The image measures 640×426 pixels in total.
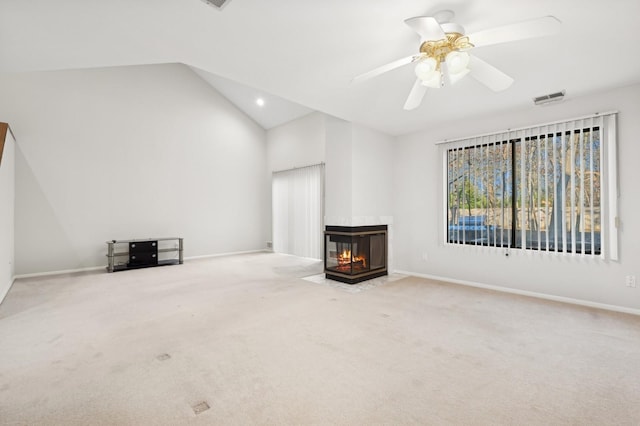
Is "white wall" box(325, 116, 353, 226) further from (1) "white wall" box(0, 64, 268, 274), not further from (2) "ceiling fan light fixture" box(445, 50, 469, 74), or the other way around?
(1) "white wall" box(0, 64, 268, 274)

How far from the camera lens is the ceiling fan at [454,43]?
183 cm

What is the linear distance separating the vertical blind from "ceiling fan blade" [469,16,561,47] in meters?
4.66

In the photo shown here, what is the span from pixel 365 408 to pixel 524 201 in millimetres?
3572

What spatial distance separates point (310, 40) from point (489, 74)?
1.48 m

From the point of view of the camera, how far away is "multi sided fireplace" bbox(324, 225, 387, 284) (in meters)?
4.47

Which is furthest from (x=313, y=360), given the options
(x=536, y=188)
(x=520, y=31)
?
(x=536, y=188)

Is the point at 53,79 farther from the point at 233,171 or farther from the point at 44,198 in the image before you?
the point at 233,171

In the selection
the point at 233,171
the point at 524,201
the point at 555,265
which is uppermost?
the point at 233,171

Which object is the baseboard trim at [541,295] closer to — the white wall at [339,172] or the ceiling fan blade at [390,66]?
the white wall at [339,172]

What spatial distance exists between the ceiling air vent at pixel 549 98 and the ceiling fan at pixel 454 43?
157 cm

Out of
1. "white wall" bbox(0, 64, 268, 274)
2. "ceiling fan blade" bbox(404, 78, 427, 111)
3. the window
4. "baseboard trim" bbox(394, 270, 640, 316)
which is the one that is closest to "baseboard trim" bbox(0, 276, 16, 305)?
"white wall" bbox(0, 64, 268, 274)

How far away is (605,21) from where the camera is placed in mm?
2170

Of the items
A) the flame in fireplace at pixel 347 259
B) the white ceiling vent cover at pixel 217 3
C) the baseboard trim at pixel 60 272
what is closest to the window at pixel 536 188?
the flame in fireplace at pixel 347 259

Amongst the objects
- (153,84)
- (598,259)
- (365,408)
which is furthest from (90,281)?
(598,259)
